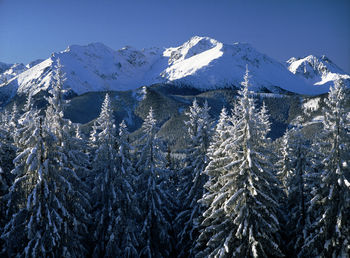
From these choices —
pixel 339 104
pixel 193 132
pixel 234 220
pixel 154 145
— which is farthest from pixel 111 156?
pixel 339 104

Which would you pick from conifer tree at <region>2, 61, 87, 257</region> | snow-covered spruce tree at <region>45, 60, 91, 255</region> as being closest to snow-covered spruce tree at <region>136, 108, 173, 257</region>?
snow-covered spruce tree at <region>45, 60, 91, 255</region>

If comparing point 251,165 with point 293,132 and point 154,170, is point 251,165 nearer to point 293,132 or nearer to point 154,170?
point 293,132

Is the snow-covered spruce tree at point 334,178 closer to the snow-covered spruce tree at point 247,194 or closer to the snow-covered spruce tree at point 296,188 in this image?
the snow-covered spruce tree at point 296,188

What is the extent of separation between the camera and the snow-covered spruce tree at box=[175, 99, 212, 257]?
96.4 ft

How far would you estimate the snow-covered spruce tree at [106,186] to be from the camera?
88.2 ft

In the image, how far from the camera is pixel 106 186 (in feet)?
90.9

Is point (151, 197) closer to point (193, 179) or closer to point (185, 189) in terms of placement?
point (185, 189)

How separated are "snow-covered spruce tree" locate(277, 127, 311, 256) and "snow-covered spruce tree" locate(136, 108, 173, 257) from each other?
10.8m

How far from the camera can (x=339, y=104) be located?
20.9 m

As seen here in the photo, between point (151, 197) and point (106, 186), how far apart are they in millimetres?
4443

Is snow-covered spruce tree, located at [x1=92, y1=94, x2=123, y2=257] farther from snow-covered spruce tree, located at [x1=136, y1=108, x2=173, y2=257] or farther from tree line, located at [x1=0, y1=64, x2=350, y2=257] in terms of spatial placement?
snow-covered spruce tree, located at [x1=136, y1=108, x2=173, y2=257]

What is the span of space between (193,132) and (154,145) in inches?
180

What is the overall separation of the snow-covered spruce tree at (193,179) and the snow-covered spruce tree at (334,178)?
31.5 ft

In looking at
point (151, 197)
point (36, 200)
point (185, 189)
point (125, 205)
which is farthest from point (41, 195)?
point (185, 189)
